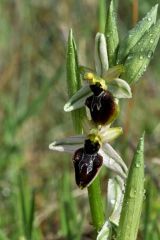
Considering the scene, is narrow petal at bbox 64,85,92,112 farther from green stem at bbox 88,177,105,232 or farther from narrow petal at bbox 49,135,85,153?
green stem at bbox 88,177,105,232

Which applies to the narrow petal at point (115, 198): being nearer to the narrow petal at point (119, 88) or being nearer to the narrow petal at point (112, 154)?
the narrow petal at point (112, 154)

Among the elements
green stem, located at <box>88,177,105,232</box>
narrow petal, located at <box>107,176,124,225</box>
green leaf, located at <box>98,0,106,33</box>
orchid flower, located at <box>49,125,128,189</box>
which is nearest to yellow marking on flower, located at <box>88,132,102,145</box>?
orchid flower, located at <box>49,125,128,189</box>

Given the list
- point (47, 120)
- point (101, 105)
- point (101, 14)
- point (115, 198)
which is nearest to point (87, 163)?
point (101, 105)

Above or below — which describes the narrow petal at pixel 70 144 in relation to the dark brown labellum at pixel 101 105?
below

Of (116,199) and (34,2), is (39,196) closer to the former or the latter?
(116,199)

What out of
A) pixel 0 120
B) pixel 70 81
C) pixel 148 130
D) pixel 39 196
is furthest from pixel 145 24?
pixel 0 120

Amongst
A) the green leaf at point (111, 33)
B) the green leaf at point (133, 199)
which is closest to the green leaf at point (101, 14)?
the green leaf at point (111, 33)
